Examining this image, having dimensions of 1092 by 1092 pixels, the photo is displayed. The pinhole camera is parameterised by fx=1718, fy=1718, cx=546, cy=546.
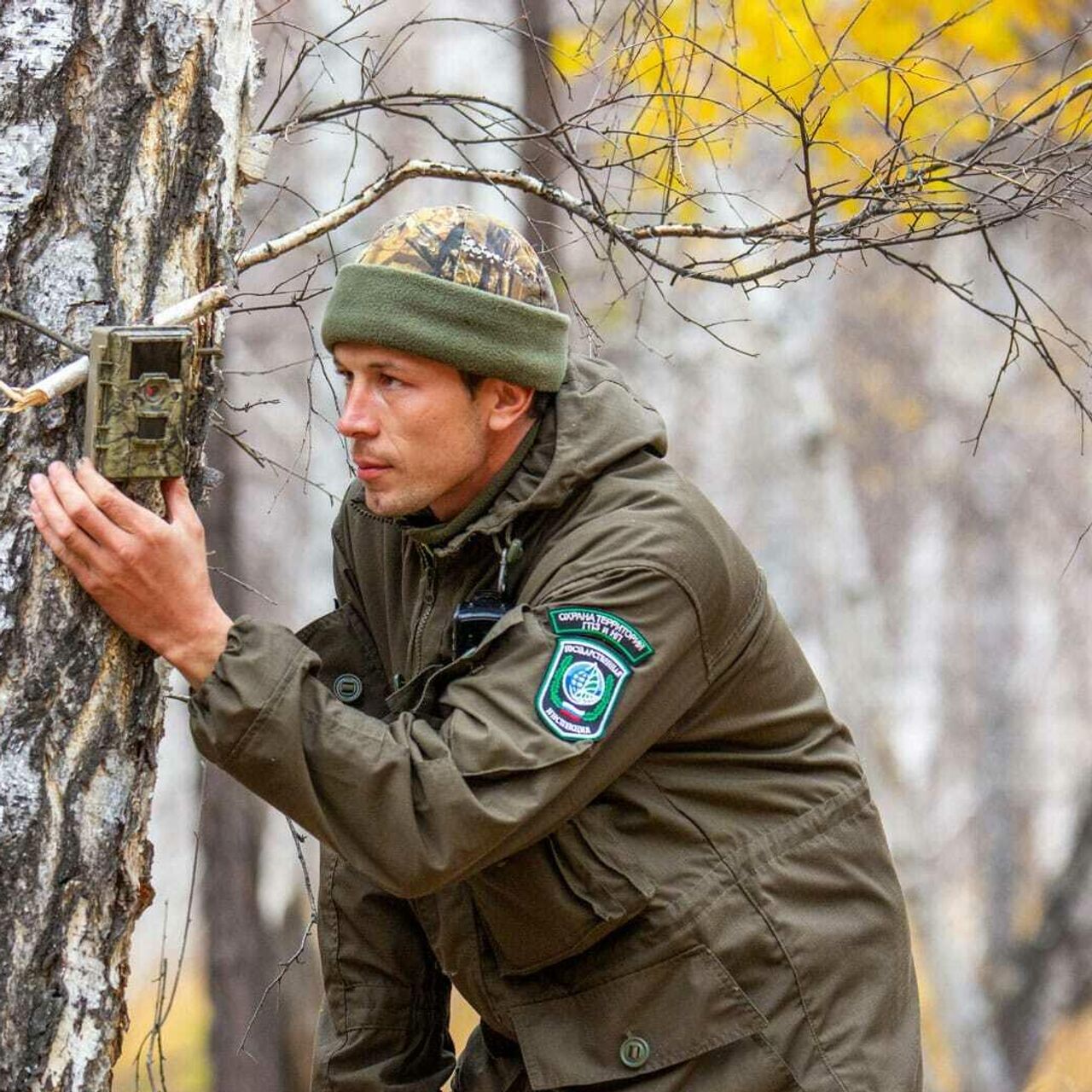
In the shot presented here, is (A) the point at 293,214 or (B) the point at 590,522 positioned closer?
(B) the point at 590,522

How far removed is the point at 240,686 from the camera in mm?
2463

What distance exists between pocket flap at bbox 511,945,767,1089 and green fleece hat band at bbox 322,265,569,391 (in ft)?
3.39

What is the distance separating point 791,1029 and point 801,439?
272 inches

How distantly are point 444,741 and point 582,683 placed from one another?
23 cm

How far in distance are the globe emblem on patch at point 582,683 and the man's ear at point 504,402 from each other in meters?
0.54

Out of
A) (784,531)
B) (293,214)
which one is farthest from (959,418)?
(293,214)

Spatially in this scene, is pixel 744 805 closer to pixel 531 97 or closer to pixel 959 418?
pixel 531 97

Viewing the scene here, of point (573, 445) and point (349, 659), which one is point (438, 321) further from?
point (349, 659)

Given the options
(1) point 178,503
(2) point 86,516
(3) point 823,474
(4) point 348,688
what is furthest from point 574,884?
(3) point 823,474

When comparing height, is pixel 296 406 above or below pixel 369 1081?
above

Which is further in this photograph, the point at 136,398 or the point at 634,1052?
the point at 634,1052

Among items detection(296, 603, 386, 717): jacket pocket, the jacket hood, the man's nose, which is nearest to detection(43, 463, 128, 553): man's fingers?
the man's nose

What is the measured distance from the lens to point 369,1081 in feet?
11.3

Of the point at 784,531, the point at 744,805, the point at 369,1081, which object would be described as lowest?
the point at 369,1081
